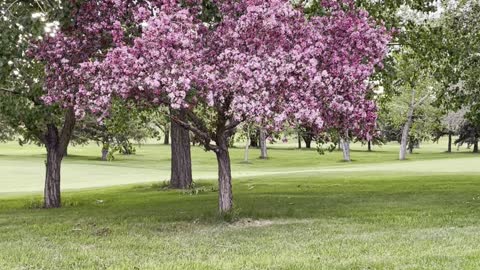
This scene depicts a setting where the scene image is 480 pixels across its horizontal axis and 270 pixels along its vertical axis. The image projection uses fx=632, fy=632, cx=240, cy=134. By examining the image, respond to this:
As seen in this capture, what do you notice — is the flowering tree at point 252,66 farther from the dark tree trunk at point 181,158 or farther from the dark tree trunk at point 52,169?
the dark tree trunk at point 181,158

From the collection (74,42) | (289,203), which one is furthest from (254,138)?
(74,42)

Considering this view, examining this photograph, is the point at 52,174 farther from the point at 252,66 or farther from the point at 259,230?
the point at 252,66

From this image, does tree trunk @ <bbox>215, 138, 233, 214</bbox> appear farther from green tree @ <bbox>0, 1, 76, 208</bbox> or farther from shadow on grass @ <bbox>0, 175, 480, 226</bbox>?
green tree @ <bbox>0, 1, 76, 208</bbox>

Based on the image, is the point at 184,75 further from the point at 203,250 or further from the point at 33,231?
the point at 33,231

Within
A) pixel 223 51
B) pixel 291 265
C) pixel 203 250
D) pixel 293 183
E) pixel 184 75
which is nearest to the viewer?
pixel 291 265

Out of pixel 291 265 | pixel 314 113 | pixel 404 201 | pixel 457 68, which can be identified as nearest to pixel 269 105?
pixel 314 113

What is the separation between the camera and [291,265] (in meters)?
10.3

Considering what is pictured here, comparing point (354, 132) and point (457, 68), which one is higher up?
point (457, 68)

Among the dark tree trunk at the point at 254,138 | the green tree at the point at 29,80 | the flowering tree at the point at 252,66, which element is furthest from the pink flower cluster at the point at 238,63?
the dark tree trunk at the point at 254,138

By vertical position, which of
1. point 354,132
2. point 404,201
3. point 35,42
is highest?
point 35,42

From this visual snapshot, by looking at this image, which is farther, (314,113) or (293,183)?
(293,183)

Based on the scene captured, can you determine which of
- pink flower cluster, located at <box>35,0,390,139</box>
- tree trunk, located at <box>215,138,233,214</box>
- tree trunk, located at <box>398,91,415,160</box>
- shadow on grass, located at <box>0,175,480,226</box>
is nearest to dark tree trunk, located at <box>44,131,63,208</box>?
shadow on grass, located at <box>0,175,480,226</box>

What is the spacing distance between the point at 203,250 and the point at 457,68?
1379 cm

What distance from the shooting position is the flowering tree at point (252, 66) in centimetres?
1344
